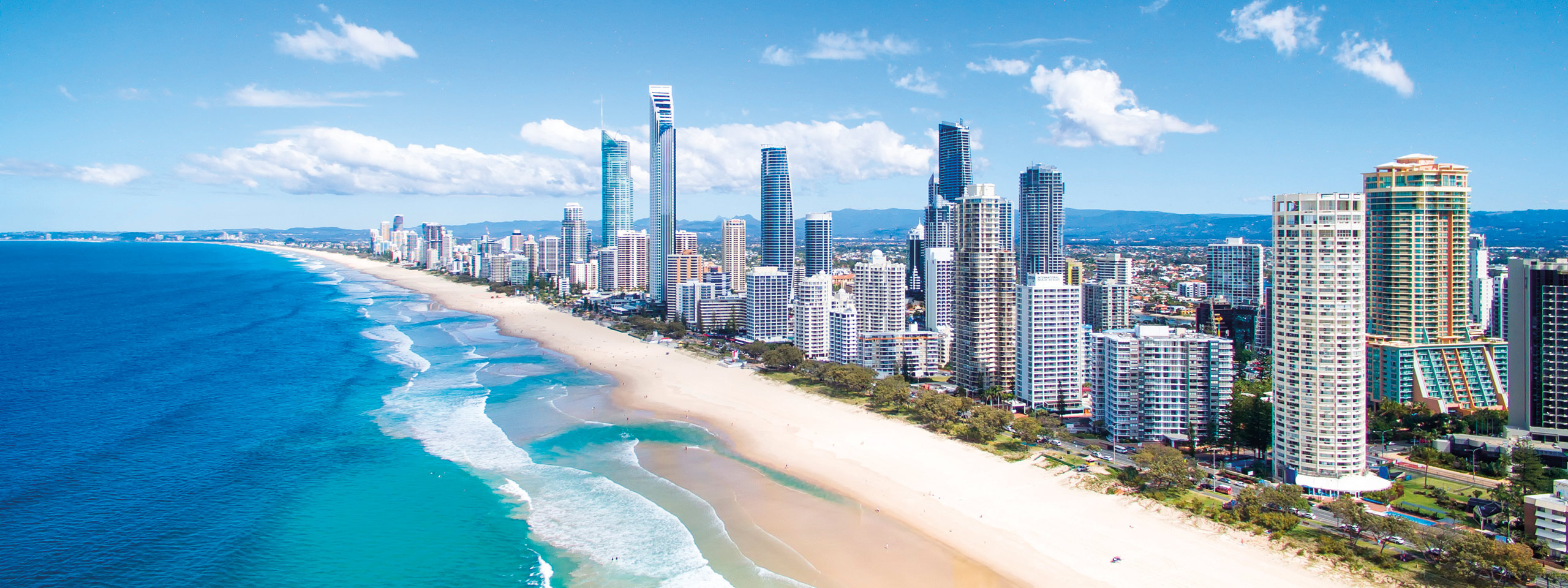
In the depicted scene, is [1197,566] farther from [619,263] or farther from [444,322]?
[619,263]

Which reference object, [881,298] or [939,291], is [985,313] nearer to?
[881,298]

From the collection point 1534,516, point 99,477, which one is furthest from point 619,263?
point 1534,516

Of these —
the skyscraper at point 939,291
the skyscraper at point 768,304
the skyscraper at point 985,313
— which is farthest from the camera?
the skyscraper at point 768,304

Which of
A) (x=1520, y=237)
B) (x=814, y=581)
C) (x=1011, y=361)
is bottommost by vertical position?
(x=814, y=581)

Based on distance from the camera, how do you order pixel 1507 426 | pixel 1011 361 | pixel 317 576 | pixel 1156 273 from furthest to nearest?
pixel 1156 273 → pixel 1011 361 → pixel 1507 426 → pixel 317 576

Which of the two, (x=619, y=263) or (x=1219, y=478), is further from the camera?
(x=619, y=263)

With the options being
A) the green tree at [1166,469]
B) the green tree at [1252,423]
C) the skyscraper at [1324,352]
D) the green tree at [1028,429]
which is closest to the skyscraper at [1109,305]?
the green tree at [1252,423]

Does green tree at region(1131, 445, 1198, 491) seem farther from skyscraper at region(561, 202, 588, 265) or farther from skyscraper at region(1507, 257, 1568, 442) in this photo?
skyscraper at region(561, 202, 588, 265)

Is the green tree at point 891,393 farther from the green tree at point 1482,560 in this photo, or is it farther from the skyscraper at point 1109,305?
the skyscraper at point 1109,305
